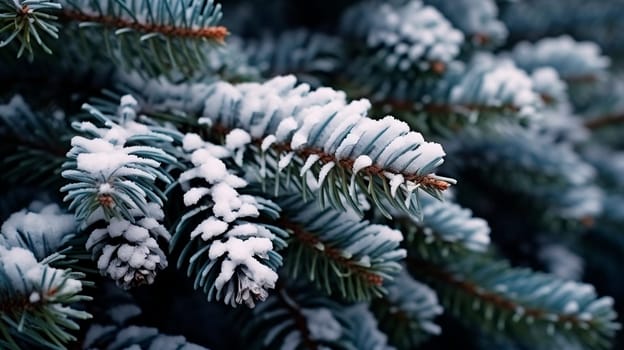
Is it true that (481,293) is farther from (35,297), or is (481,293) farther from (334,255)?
(35,297)

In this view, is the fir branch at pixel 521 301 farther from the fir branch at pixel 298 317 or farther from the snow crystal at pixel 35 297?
the snow crystal at pixel 35 297

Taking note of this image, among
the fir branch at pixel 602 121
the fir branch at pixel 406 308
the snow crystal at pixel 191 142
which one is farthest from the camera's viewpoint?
the fir branch at pixel 602 121

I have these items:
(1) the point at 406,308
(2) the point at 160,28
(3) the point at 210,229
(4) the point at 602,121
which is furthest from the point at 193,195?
(4) the point at 602,121

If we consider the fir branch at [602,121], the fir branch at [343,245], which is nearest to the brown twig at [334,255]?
the fir branch at [343,245]

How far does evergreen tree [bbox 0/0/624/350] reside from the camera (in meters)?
0.42

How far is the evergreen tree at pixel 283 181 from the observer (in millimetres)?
416

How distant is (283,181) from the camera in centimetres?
48

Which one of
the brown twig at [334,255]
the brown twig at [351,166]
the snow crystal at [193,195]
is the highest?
the brown twig at [351,166]

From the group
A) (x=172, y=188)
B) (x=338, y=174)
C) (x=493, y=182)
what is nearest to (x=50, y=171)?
(x=172, y=188)

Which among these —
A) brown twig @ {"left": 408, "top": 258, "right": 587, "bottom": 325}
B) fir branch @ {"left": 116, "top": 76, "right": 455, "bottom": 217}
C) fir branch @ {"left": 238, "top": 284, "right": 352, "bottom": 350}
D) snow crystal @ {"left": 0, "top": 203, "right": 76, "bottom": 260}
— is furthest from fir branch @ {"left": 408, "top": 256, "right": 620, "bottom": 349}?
snow crystal @ {"left": 0, "top": 203, "right": 76, "bottom": 260}

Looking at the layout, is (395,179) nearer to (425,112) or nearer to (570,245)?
(425,112)

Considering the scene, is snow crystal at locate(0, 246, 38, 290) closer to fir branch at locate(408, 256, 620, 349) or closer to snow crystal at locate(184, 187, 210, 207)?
snow crystal at locate(184, 187, 210, 207)

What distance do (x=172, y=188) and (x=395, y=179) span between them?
0.17m

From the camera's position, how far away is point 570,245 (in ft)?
2.93
